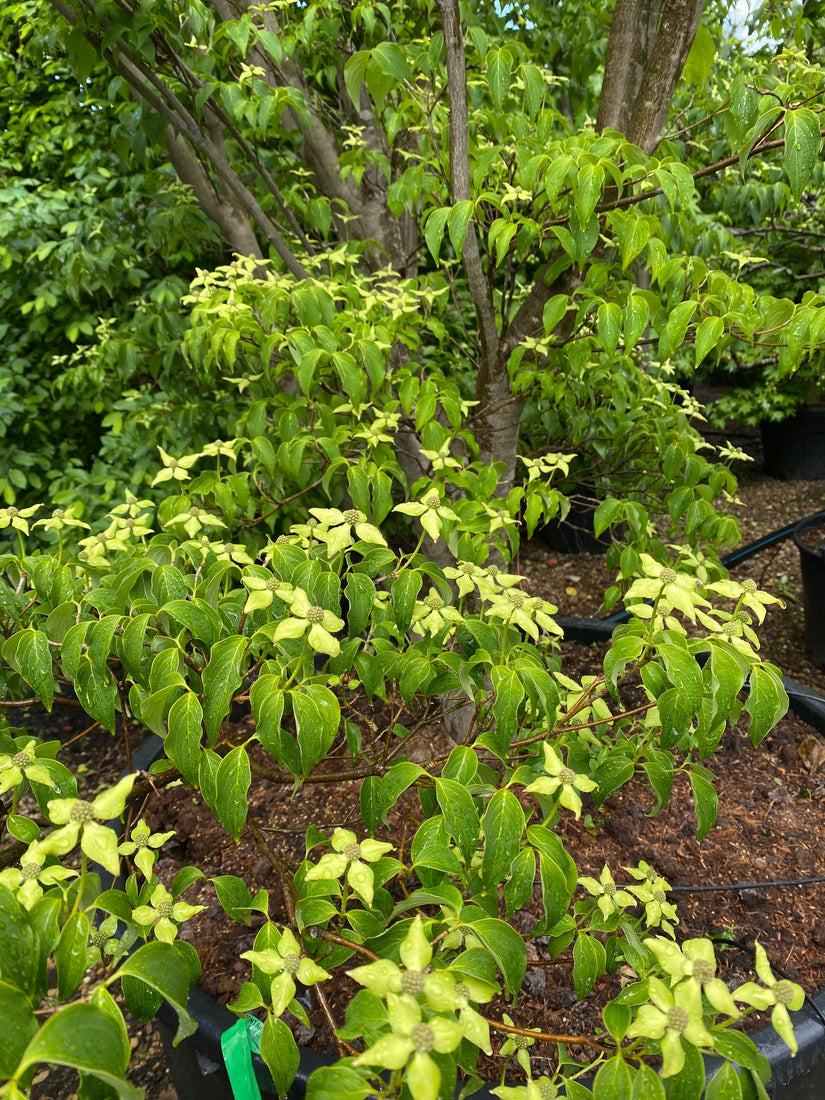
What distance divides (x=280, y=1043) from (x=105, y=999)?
0.32 metres

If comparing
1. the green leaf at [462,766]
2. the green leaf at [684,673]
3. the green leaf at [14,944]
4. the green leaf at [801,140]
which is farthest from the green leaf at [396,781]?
the green leaf at [801,140]

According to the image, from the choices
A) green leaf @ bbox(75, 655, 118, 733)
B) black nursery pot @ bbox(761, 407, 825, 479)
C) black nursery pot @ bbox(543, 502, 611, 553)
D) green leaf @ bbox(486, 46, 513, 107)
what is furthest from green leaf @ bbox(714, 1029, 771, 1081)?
black nursery pot @ bbox(761, 407, 825, 479)

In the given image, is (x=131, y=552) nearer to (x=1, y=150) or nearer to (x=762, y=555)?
(x=762, y=555)

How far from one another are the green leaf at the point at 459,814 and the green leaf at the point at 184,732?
0.33 m

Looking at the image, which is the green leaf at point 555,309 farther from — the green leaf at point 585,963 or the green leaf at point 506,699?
the green leaf at point 585,963

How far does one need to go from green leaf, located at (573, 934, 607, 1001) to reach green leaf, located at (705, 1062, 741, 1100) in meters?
0.33

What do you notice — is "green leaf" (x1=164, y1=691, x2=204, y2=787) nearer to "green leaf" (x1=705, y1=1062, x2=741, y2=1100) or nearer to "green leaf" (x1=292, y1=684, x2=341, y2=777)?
"green leaf" (x1=292, y1=684, x2=341, y2=777)

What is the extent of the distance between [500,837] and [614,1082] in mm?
280

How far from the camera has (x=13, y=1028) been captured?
24.2 inches

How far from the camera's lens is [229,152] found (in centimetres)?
267

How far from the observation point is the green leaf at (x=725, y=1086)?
722mm

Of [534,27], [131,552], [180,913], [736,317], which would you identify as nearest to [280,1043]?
[180,913]

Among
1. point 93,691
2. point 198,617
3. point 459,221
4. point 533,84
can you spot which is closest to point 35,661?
point 93,691

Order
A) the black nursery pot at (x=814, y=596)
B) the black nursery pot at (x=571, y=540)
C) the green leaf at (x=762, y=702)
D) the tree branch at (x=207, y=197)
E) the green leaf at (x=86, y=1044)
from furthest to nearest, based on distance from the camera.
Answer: the black nursery pot at (x=571, y=540) → the black nursery pot at (x=814, y=596) → the tree branch at (x=207, y=197) → the green leaf at (x=762, y=702) → the green leaf at (x=86, y=1044)
